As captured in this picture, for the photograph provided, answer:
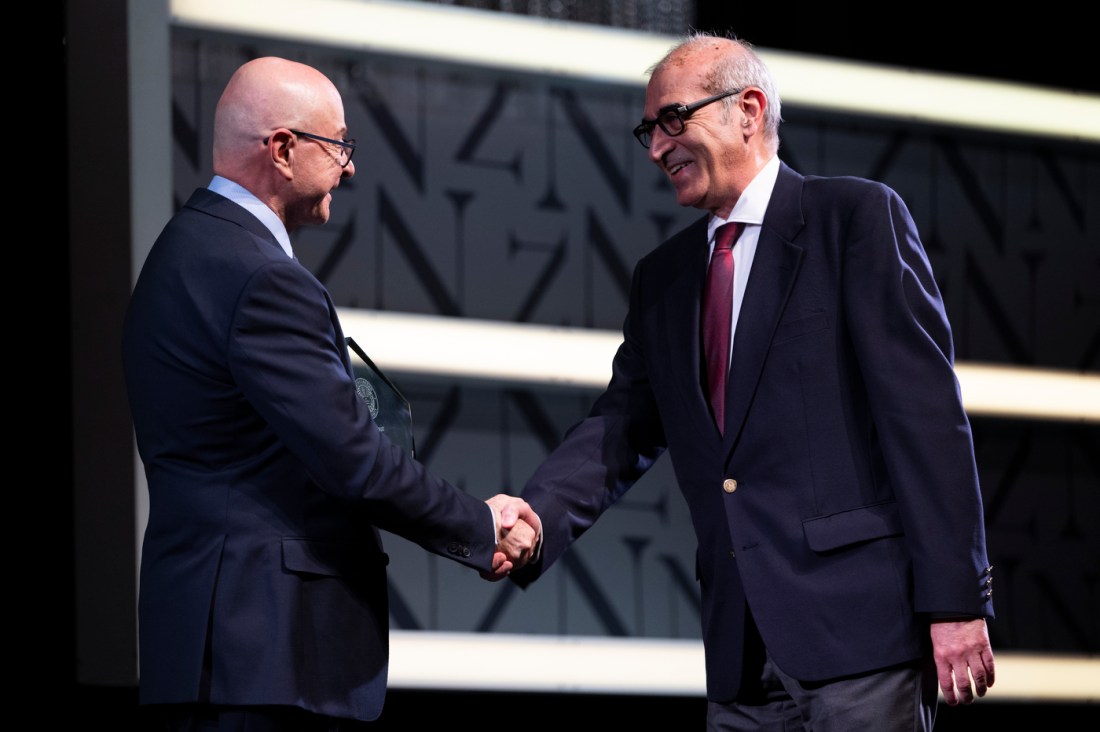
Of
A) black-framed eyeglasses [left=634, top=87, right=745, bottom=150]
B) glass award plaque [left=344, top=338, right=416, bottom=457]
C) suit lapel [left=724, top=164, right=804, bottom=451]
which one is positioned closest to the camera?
suit lapel [left=724, top=164, right=804, bottom=451]

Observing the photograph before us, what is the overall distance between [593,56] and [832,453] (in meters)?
2.01

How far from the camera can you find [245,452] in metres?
1.90

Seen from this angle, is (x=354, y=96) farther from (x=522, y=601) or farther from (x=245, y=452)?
(x=245, y=452)

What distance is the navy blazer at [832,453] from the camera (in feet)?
6.26

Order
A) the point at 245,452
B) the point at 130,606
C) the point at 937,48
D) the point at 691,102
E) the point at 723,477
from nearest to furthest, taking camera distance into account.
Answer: the point at 245,452, the point at 723,477, the point at 691,102, the point at 130,606, the point at 937,48

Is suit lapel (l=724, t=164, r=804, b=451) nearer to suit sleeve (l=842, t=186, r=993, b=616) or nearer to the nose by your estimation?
suit sleeve (l=842, t=186, r=993, b=616)

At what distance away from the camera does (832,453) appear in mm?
1988

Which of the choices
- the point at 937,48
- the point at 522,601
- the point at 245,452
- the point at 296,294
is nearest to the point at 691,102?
the point at 296,294

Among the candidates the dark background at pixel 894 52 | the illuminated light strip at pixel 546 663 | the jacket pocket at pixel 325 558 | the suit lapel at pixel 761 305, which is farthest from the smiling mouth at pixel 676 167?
the dark background at pixel 894 52

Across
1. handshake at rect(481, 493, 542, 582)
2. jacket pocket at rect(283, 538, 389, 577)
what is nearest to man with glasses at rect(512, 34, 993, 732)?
handshake at rect(481, 493, 542, 582)

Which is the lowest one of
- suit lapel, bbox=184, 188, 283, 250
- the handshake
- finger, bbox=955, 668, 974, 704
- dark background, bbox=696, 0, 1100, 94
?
finger, bbox=955, 668, 974, 704

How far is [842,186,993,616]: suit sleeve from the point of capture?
1.88 meters

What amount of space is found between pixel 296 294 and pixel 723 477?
2.26ft

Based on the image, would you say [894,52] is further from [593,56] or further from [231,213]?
[231,213]
